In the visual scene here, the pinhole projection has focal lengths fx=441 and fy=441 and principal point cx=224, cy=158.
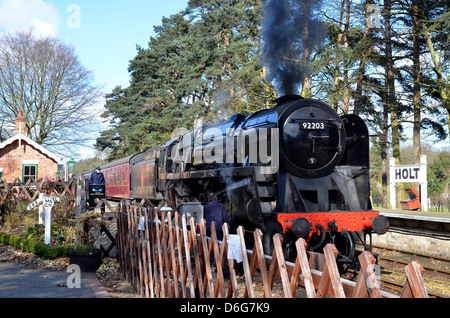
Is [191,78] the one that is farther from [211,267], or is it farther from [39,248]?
[211,267]

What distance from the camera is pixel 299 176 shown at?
8398 millimetres

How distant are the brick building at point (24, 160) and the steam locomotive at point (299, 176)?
18.9 m

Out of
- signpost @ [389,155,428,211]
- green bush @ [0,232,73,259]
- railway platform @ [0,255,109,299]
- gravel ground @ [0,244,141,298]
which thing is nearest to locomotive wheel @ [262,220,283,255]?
gravel ground @ [0,244,141,298]

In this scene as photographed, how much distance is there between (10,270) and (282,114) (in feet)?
19.9

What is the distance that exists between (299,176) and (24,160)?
2183cm

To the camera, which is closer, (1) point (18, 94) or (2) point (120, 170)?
(2) point (120, 170)

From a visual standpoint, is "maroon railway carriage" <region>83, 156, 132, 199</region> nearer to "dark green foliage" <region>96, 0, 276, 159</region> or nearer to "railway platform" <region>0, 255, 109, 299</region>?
"dark green foliage" <region>96, 0, 276, 159</region>

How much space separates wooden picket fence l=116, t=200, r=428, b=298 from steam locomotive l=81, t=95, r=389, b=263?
3.65 ft


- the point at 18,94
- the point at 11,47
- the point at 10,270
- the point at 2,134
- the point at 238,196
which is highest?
the point at 11,47

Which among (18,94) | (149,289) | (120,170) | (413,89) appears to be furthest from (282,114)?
(18,94)

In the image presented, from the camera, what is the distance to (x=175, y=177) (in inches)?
472
